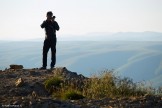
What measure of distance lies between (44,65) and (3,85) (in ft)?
15.4

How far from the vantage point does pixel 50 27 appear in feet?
52.2

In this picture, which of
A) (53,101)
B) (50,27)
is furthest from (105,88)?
(50,27)

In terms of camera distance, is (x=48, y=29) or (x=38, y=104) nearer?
(x=38, y=104)

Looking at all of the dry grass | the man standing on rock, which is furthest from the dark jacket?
the dry grass

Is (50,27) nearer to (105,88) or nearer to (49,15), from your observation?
(49,15)

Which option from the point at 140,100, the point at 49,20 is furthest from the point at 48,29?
the point at 140,100

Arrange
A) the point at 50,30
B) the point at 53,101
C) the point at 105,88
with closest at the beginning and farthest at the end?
the point at 53,101
the point at 105,88
the point at 50,30

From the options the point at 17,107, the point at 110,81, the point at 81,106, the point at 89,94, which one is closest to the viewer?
the point at 17,107

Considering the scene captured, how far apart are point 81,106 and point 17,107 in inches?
48.3

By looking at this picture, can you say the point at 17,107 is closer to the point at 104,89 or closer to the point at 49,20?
the point at 104,89

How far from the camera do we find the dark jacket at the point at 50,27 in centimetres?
1586

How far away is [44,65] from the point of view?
655 inches

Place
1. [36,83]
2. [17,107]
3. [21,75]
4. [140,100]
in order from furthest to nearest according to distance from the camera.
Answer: [21,75]
[36,83]
[140,100]
[17,107]

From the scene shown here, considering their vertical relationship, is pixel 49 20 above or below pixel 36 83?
above
